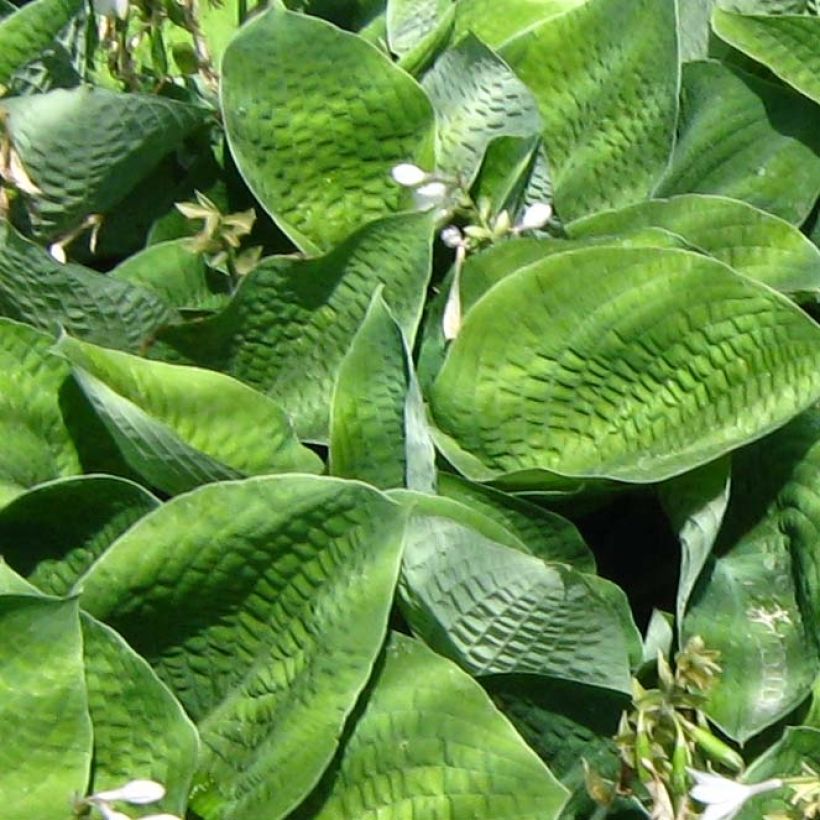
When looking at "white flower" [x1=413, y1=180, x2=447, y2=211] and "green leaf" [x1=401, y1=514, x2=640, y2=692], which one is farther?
"white flower" [x1=413, y1=180, x2=447, y2=211]

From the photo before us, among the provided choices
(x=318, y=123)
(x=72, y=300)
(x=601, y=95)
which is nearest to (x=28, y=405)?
(x=72, y=300)

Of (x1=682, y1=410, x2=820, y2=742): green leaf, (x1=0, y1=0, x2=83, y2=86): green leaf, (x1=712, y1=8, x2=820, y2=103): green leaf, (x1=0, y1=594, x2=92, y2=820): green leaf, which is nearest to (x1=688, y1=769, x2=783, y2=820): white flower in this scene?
(x1=682, y1=410, x2=820, y2=742): green leaf

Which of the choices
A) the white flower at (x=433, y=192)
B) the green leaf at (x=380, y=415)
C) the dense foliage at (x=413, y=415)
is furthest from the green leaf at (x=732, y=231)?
the green leaf at (x=380, y=415)

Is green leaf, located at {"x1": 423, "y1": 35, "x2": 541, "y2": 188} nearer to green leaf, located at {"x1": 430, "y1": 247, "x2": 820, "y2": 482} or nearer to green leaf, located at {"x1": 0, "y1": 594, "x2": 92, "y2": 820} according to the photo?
green leaf, located at {"x1": 430, "y1": 247, "x2": 820, "y2": 482}

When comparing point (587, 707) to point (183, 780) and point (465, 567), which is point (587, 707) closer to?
point (465, 567)

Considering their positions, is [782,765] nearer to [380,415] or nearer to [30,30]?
[380,415]

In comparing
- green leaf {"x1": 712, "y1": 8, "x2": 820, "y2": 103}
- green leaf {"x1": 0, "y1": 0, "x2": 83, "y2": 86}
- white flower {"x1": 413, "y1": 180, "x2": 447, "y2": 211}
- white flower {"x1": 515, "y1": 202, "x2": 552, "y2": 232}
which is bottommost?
white flower {"x1": 515, "y1": 202, "x2": 552, "y2": 232}

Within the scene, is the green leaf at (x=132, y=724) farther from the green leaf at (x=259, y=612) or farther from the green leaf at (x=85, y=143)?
the green leaf at (x=85, y=143)

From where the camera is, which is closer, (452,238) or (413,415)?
(413,415)
